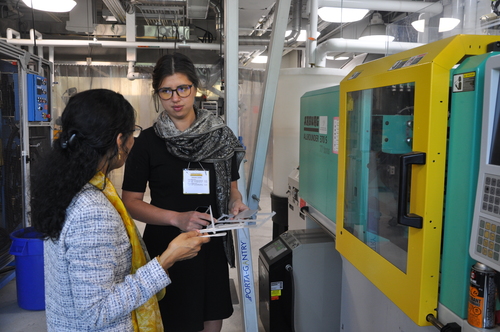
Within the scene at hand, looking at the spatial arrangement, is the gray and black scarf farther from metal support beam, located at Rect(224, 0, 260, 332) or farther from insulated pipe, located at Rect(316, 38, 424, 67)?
insulated pipe, located at Rect(316, 38, 424, 67)

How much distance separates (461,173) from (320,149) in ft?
3.80

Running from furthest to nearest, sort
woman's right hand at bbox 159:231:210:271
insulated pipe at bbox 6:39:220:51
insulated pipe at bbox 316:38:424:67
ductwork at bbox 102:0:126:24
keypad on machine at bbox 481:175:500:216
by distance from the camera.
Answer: insulated pipe at bbox 6:39:220:51
ductwork at bbox 102:0:126:24
insulated pipe at bbox 316:38:424:67
woman's right hand at bbox 159:231:210:271
keypad on machine at bbox 481:175:500:216

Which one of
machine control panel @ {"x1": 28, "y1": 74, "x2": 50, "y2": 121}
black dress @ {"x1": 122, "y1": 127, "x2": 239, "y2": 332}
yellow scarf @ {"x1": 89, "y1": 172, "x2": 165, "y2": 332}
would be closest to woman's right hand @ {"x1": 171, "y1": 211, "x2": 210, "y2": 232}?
black dress @ {"x1": 122, "y1": 127, "x2": 239, "y2": 332}

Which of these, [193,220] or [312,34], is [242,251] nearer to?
[193,220]

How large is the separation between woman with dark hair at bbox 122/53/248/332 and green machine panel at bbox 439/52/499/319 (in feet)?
2.75

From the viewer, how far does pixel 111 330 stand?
40.2 inches

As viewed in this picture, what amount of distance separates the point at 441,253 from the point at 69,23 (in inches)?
216

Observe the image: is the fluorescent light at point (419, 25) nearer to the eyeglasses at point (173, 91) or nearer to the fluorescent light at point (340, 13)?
the eyeglasses at point (173, 91)

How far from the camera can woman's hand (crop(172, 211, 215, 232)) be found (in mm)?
1402

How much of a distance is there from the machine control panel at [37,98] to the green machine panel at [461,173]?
3.59 metres

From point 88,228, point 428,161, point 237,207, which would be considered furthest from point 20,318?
point 428,161

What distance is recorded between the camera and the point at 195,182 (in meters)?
1.61

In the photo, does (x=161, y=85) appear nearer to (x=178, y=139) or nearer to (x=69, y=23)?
(x=178, y=139)

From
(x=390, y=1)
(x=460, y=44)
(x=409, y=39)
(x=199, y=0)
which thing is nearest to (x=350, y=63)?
(x=390, y=1)
